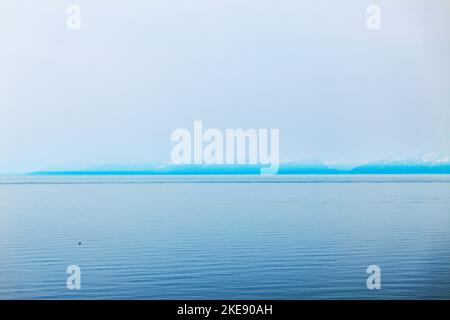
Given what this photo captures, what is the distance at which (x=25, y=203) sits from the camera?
10.4 meters

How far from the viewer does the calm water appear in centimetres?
419

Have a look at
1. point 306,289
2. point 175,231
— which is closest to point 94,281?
point 306,289

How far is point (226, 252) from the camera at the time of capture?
5441 millimetres

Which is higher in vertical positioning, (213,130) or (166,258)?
(213,130)

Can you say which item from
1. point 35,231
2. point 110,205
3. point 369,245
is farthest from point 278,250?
point 110,205

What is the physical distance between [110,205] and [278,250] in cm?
457

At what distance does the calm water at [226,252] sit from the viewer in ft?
13.7

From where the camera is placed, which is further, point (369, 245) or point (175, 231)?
point (175, 231)
